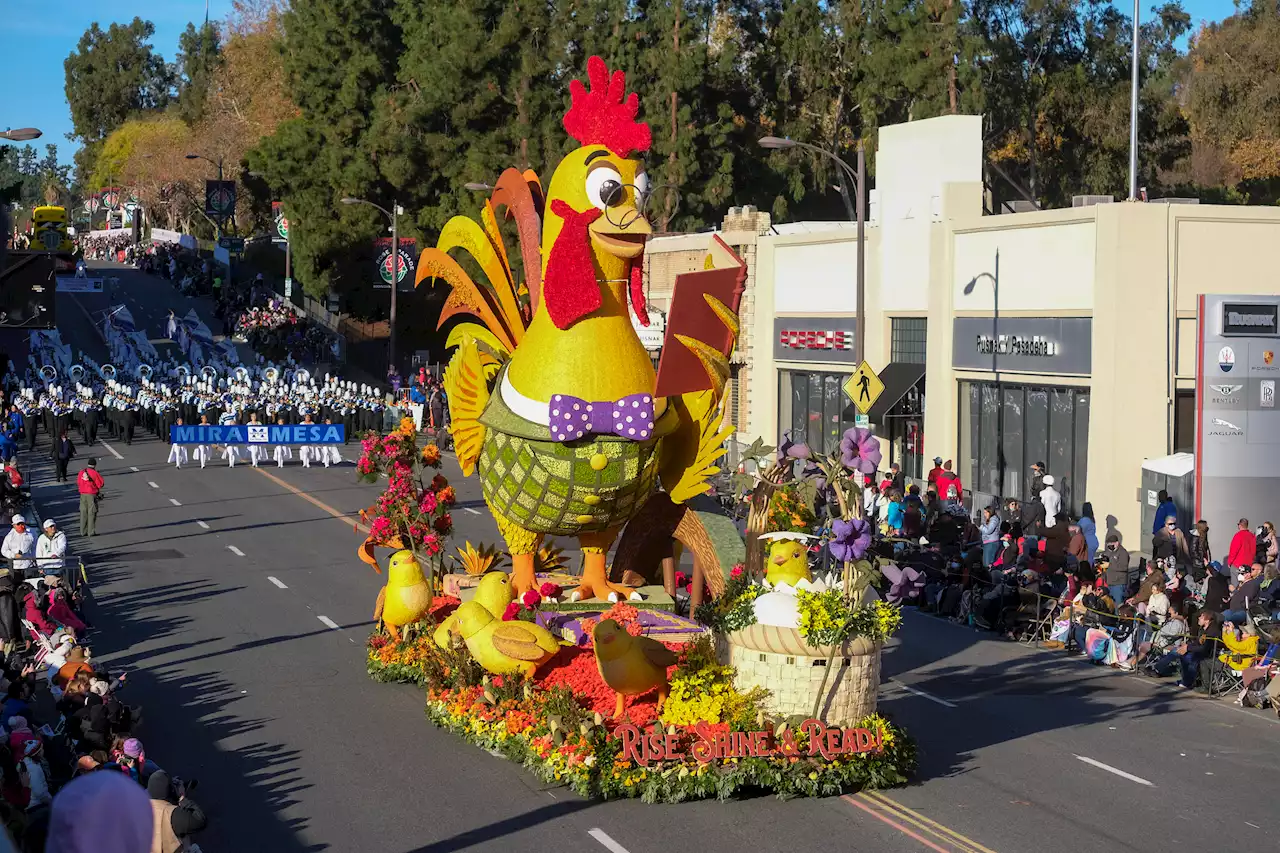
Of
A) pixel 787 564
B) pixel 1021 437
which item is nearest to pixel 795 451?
pixel 787 564

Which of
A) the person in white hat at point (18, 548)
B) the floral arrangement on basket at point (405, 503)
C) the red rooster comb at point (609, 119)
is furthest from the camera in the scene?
the person in white hat at point (18, 548)

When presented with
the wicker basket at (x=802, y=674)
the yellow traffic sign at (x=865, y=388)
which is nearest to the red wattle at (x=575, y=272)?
the wicker basket at (x=802, y=674)

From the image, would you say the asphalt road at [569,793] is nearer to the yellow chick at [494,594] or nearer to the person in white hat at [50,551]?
the person in white hat at [50,551]

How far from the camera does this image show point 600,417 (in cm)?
1460

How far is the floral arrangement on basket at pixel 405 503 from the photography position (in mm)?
17750

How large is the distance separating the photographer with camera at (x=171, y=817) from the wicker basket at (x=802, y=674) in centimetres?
475

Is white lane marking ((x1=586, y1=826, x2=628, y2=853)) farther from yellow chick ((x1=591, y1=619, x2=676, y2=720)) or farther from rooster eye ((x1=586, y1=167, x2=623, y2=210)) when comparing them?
rooster eye ((x1=586, y1=167, x2=623, y2=210))

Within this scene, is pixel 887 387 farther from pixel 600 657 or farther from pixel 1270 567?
pixel 600 657

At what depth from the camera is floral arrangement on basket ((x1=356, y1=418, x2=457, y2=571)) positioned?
58.2 ft

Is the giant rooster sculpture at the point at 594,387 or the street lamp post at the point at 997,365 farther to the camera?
the street lamp post at the point at 997,365

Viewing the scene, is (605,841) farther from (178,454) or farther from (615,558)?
(178,454)

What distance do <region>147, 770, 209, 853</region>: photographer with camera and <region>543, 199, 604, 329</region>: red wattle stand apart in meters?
5.48

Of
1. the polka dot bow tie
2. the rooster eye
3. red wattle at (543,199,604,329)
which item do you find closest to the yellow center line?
the polka dot bow tie

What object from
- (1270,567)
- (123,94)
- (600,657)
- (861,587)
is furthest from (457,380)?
(123,94)
